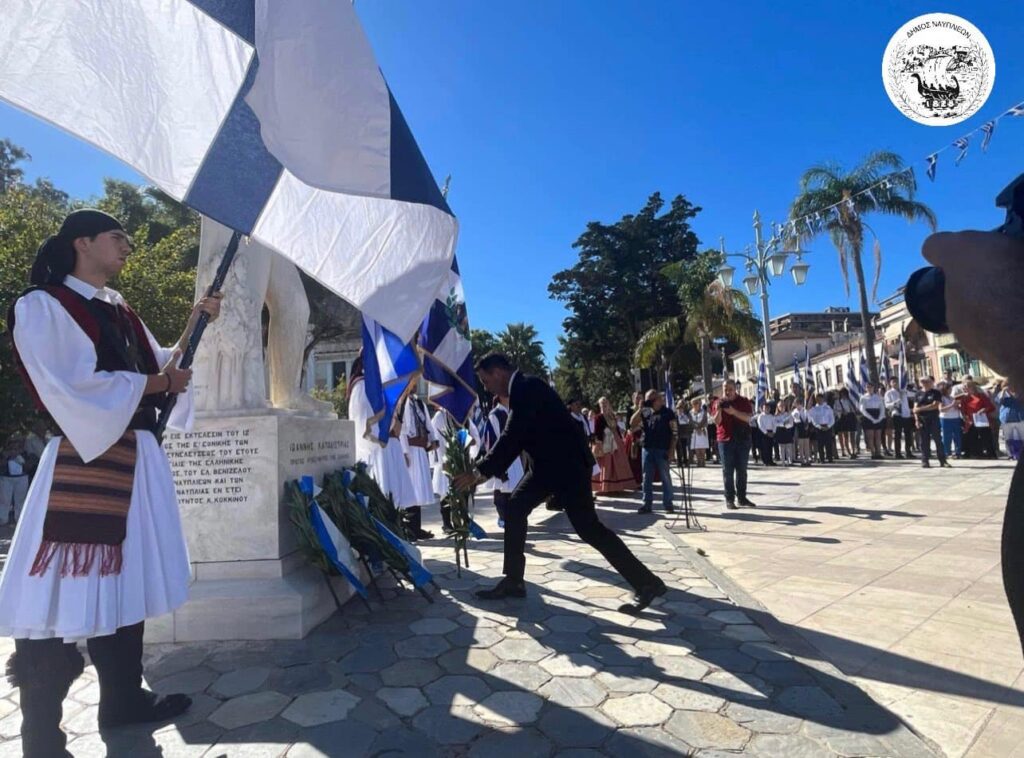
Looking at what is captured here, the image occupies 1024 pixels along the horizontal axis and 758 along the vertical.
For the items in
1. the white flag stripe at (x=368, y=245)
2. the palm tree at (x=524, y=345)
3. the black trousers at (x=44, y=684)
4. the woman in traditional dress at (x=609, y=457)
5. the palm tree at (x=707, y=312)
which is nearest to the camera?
the black trousers at (x=44, y=684)

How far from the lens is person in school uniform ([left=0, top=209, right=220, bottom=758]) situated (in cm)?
231

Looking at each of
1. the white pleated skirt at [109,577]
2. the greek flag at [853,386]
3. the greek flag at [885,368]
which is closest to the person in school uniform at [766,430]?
the greek flag at [853,386]

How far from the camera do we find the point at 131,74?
2.70 meters

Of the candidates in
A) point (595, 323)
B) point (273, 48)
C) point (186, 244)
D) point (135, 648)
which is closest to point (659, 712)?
point (135, 648)

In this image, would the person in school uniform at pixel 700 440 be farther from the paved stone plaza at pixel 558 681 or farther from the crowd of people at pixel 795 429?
the paved stone plaza at pixel 558 681

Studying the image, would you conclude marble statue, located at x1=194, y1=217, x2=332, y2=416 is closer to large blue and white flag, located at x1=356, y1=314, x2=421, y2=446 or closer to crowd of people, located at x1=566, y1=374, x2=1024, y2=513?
large blue and white flag, located at x1=356, y1=314, x2=421, y2=446

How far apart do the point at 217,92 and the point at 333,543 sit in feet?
8.59

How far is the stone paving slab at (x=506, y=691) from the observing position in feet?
8.02

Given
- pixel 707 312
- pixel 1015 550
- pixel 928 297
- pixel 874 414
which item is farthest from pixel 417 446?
pixel 707 312

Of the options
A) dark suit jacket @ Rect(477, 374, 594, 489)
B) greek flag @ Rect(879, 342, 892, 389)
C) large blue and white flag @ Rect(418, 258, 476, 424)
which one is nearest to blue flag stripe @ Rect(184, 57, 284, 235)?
dark suit jacket @ Rect(477, 374, 594, 489)

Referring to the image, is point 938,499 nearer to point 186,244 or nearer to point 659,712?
point 659,712

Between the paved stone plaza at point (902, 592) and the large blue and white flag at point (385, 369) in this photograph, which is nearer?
the paved stone plaza at point (902, 592)

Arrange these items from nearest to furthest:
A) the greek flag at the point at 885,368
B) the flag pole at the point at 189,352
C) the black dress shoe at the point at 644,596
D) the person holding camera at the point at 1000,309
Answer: the person holding camera at the point at 1000,309, the flag pole at the point at 189,352, the black dress shoe at the point at 644,596, the greek flag at the point at 885,368

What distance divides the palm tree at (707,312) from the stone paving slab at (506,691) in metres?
25.2
